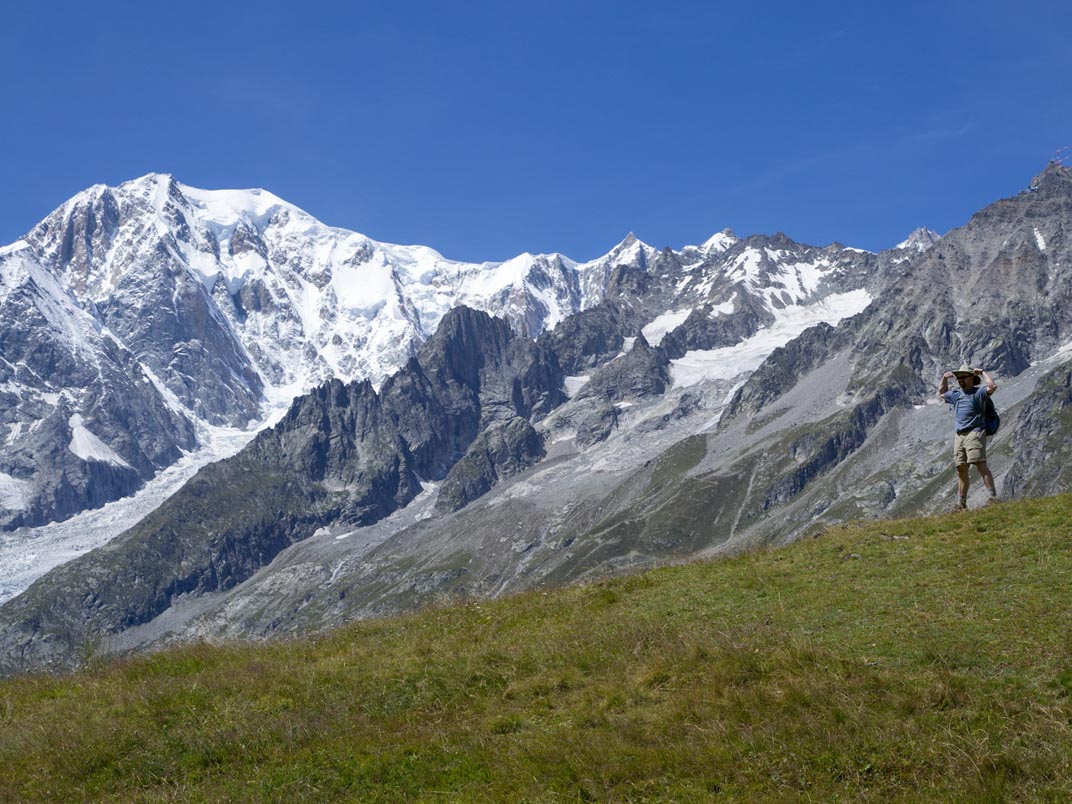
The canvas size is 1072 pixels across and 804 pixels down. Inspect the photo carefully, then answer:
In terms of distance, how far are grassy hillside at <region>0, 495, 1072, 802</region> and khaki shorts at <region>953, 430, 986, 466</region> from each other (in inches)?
151

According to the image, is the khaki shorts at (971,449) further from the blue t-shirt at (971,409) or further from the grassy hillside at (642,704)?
the grassy hillside at (642,704)

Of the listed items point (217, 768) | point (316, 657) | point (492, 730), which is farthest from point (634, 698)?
point (316, 657)

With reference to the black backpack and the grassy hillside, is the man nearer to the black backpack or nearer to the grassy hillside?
the black backpack

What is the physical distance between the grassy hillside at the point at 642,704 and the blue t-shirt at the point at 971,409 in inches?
174

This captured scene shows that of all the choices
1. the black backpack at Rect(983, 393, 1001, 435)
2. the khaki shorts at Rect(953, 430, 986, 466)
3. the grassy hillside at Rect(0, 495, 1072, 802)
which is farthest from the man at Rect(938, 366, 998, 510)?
the grassy hillside at Rect(0, 495, 1072, 802)

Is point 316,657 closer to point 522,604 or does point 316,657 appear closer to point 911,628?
point 522,604

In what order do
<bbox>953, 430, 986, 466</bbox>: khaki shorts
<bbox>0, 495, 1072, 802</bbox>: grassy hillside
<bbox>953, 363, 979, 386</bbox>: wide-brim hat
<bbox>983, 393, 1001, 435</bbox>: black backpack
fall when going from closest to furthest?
<bbox>0, 495, 1072, 802</bbox>: grassy hillside, <bbox>953, 430, 986, 466</bbox>: khaki shorts, <bbox>953, 363, 979, 386</bbox>: wide-brim hat, <bbox>983, 393, 1001, 435</bbox>: black backpack

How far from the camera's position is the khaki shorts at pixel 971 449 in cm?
2697

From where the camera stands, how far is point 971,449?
2705 centimetres

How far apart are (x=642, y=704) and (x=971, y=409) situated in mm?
15832

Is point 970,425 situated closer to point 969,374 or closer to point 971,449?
point 971,449

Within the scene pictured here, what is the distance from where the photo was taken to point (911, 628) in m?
17.5

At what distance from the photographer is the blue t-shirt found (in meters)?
27.2

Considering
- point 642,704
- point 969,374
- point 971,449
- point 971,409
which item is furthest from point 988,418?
point 642,704
